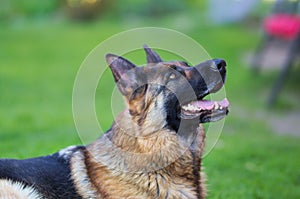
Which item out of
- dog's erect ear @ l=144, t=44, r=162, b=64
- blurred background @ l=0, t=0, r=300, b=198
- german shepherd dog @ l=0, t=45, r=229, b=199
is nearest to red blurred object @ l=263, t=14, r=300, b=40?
blurred background @ l=0, t=0, r=300, b=198

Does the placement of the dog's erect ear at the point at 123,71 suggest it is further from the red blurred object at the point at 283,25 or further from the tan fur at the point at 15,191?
the red blurred object at the point at 283,25

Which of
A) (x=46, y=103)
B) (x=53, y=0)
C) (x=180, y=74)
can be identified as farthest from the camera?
(x=53, y=0)

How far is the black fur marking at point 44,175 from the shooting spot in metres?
3.84

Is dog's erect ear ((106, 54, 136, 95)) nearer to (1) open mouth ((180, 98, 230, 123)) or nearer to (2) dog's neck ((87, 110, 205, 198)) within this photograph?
(2) dog's neck ((87, 110, 205, 198))

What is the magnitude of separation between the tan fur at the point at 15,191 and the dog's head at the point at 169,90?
0.99 meters

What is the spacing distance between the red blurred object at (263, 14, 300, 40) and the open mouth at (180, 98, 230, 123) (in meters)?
8.24

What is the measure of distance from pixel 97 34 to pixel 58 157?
14335 mm

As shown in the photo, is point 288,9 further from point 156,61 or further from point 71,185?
point 71,185

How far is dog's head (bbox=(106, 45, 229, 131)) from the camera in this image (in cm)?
411

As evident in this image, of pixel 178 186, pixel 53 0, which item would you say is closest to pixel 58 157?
pixel 178 186

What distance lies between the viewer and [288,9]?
13.3 m

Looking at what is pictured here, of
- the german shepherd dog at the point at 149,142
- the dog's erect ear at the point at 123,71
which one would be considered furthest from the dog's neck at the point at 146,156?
the dog's erect ear at the point at 123,71

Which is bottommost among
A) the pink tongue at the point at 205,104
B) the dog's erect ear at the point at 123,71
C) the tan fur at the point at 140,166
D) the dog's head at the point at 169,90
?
the tan fur at the point at 140,166

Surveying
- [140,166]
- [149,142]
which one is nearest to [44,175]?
[140,166]
